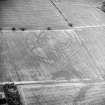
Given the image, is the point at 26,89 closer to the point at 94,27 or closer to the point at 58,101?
the point at 58,101

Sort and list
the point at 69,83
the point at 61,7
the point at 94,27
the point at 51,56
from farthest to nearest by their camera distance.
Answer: the point at 61,7, the point at 94,27, the point at 51,56, the point at 69,83

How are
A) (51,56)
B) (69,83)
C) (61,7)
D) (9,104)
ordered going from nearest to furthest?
(9,104), (69,83), (51,56), (61,7)

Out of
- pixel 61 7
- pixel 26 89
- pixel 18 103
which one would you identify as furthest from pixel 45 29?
pixel 18 103

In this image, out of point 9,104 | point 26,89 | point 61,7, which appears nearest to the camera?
point 9,104

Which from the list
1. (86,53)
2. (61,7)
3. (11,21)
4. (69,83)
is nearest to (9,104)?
(69,83)

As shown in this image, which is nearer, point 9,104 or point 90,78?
point 9,104

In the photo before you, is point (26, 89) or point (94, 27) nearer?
point (26, 89)

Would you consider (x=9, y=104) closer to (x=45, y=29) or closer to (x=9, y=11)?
(x=45, y=29)

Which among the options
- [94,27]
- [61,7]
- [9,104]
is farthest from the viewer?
[61,7]
